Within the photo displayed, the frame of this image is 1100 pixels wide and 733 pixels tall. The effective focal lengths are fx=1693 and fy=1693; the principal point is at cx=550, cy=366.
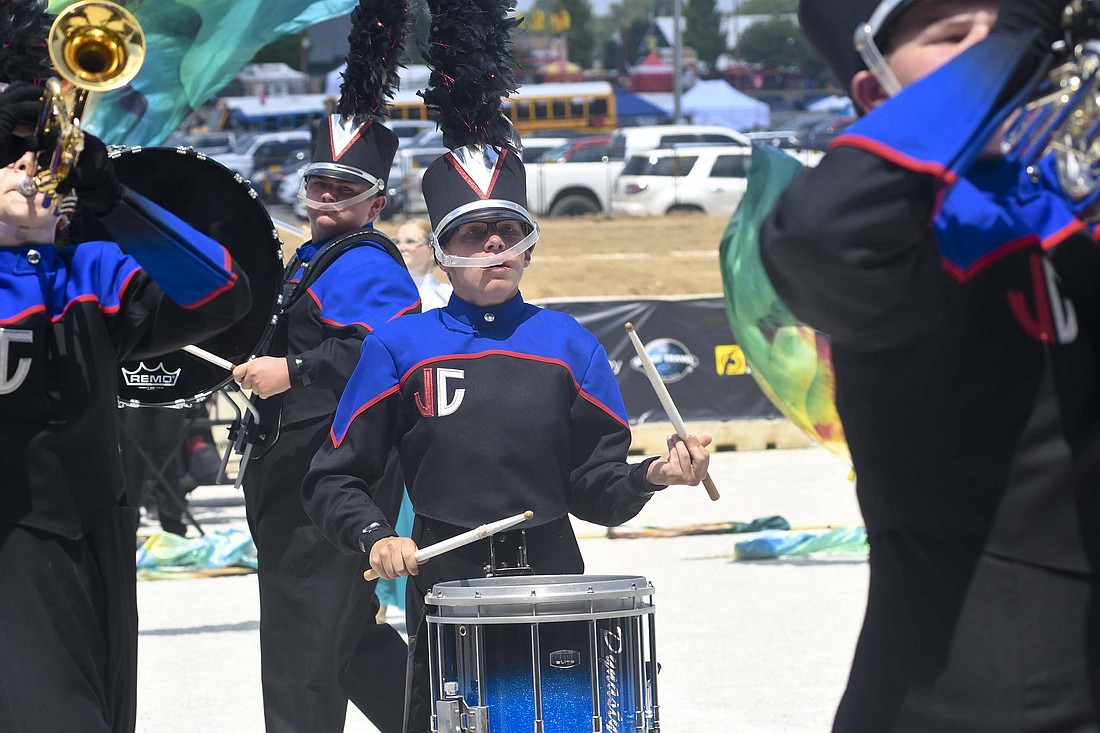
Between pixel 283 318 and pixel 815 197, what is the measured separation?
352 centimetres

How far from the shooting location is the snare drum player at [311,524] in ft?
17.1

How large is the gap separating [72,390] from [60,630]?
0.52 m

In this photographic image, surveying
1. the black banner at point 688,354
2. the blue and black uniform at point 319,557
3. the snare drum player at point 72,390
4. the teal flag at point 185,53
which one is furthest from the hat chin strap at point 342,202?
the black banner at point 688,354

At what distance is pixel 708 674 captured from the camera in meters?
6.90

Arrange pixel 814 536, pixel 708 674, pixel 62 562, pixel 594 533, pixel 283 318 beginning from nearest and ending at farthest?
1. pixel 62 562
2. pixel 283 318
3. pixel 708 674
4. pixel 814 536
5. pixel 594 533

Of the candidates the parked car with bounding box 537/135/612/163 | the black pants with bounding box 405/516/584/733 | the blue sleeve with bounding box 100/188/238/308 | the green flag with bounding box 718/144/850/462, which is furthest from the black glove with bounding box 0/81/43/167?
the parked car with bounding box 537/135/612/163

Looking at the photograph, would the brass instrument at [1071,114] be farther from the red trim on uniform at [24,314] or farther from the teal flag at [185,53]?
the teal flag at [185,53]

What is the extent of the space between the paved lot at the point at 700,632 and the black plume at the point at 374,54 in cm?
236

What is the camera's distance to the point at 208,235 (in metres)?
4.52

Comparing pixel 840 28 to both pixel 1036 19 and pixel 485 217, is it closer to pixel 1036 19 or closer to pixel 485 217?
pixel 1036 19

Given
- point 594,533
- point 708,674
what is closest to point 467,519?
point 708,674

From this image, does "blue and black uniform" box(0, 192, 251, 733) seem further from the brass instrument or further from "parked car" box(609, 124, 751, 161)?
"parked car" box(609, 124, 751, 161)

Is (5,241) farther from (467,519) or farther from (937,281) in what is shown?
(937,281)

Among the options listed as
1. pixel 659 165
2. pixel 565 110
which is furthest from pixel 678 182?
pixel 565 110
